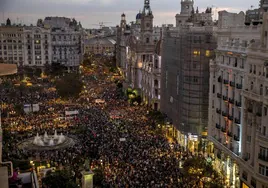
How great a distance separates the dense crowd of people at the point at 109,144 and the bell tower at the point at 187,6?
2717cm

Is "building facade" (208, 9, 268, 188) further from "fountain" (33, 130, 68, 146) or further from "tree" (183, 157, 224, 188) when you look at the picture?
"fountain" (33, 130, 68, 146)

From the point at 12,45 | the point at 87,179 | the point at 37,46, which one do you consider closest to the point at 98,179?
the point at 87,179

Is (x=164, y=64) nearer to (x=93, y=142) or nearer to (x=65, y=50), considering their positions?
(x=93, y=142)

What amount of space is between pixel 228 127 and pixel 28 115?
105 ft

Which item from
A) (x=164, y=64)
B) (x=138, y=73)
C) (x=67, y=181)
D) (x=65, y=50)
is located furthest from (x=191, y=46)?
(x=65, y=50)

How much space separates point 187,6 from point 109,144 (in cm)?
4988

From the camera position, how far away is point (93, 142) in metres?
40.9

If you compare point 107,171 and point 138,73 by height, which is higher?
point 138,73

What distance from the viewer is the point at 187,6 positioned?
267 feet

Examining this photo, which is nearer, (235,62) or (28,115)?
(235,62)

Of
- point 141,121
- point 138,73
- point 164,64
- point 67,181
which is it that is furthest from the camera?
point 138,73

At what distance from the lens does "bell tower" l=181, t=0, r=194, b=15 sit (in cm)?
8006

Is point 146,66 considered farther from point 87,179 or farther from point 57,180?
point 87,179

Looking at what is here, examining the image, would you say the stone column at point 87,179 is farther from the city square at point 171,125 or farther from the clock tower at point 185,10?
the clock tower at point 185,10
